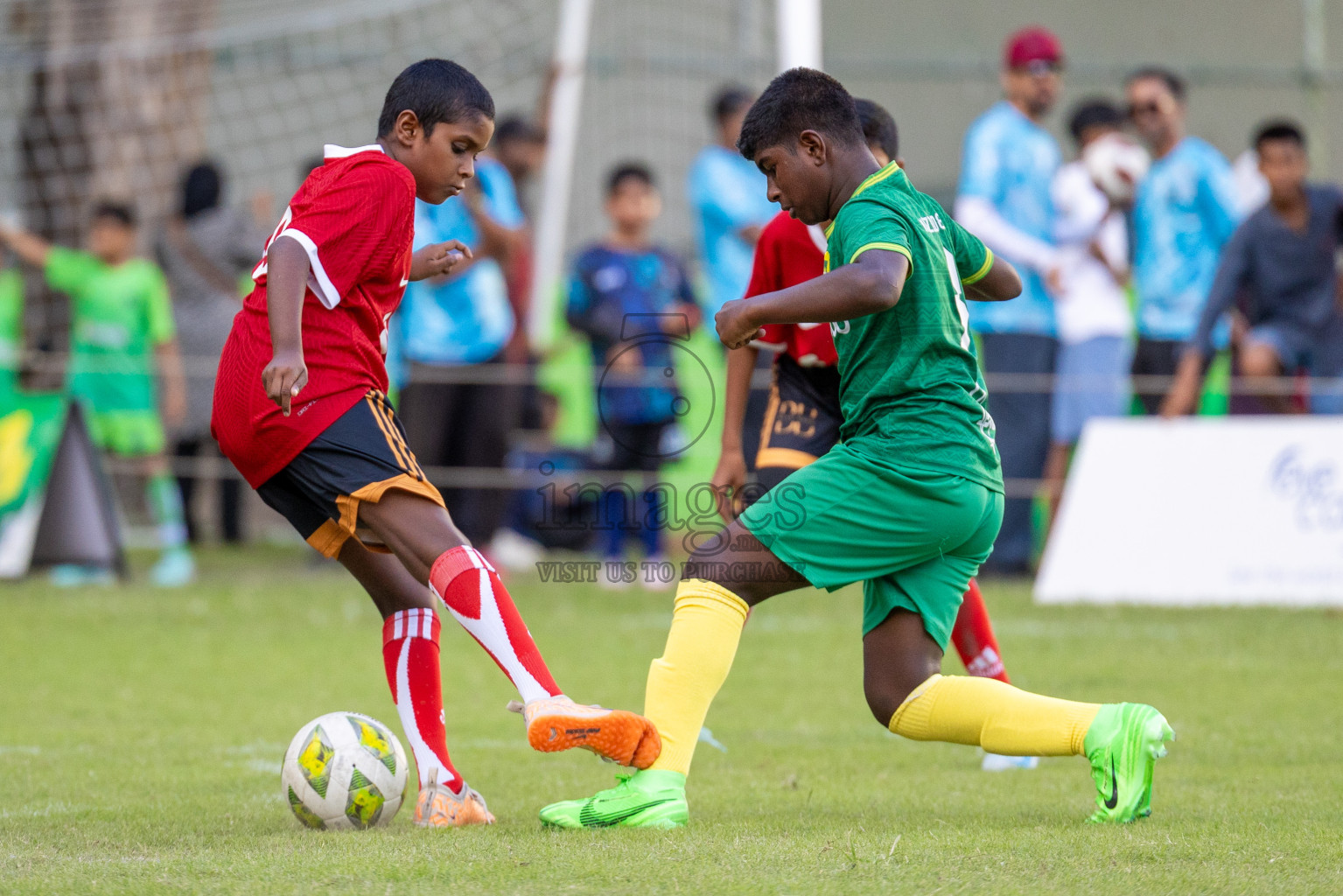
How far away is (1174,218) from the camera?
9.89 m

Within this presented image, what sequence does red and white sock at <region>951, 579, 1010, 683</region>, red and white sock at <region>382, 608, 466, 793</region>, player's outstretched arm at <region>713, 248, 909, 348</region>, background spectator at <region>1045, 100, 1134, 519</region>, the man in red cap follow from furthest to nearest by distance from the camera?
background spectator at <region>1045, 100, 1134, 519</region> → the man in red cap → red and white sock at <region>951, 579, 1010, 683</region> → red and white sock at <region>382, 608, 466, 793</region> → player's outstretched arm at <region>713, 248, 909, 348</region>

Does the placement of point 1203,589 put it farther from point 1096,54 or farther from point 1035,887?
point 1096,54

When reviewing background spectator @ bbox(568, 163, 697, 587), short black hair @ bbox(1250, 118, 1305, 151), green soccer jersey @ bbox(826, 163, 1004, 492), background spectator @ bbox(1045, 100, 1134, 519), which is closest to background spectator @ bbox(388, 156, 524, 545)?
background spectator @ bbox(568, 163, 697, 587)

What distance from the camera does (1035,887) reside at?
321 centimetres

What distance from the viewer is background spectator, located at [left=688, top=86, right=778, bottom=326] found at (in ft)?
31.0

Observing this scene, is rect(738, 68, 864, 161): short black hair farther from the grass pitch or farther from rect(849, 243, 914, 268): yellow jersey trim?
the grass pitch

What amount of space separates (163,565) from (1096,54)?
1159 cm

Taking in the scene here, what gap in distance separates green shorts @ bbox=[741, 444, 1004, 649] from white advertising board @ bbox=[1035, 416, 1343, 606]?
16.8 ft

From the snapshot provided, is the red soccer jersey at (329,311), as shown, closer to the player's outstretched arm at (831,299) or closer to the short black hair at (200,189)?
the player's outstretched arm at (831,299)

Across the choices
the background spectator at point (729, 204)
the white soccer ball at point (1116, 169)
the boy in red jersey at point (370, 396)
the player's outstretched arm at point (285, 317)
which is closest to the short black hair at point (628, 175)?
the background spectator at point (729, 204)

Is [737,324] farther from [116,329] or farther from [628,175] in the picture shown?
[116,329]

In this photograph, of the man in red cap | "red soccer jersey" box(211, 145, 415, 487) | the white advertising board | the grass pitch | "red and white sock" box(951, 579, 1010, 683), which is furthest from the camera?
the man in red cap

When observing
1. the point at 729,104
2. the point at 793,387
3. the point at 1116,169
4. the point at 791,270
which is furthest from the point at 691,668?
the point at 1116,169

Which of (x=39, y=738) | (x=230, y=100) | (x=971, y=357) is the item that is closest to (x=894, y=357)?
(x=971, y=357)
